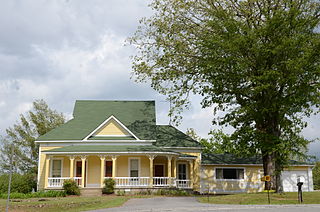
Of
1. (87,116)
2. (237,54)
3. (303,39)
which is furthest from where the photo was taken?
(87,116)

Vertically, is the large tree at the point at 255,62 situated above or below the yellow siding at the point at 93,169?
above

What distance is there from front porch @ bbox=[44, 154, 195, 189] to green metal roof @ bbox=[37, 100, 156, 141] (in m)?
2.07

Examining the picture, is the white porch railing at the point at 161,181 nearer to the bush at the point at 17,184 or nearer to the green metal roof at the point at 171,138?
the green metal roof at the point at 171,138

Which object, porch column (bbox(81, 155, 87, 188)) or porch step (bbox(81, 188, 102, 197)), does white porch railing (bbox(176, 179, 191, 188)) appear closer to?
porch step (bbox(81, 188, 102, 197))

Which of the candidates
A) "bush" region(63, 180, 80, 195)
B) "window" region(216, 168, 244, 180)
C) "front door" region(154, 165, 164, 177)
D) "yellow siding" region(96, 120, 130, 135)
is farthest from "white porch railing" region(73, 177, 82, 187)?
"window" region(216, 168, 244, 180)

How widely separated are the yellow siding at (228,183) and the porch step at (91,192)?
9842 millimetres

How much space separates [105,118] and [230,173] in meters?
12.7

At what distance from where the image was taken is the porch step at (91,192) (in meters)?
30.0

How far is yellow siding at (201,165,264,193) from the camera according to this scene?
116 ft

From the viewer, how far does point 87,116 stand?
3766 cm

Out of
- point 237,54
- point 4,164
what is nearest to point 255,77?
point 237,54

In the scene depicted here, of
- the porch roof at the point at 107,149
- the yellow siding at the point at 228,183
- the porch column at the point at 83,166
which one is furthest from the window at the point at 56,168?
the yellow siding at the point at 228,183

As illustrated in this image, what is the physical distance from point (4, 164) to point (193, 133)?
90.1 feet

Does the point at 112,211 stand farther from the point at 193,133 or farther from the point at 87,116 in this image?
the point at 193,133
